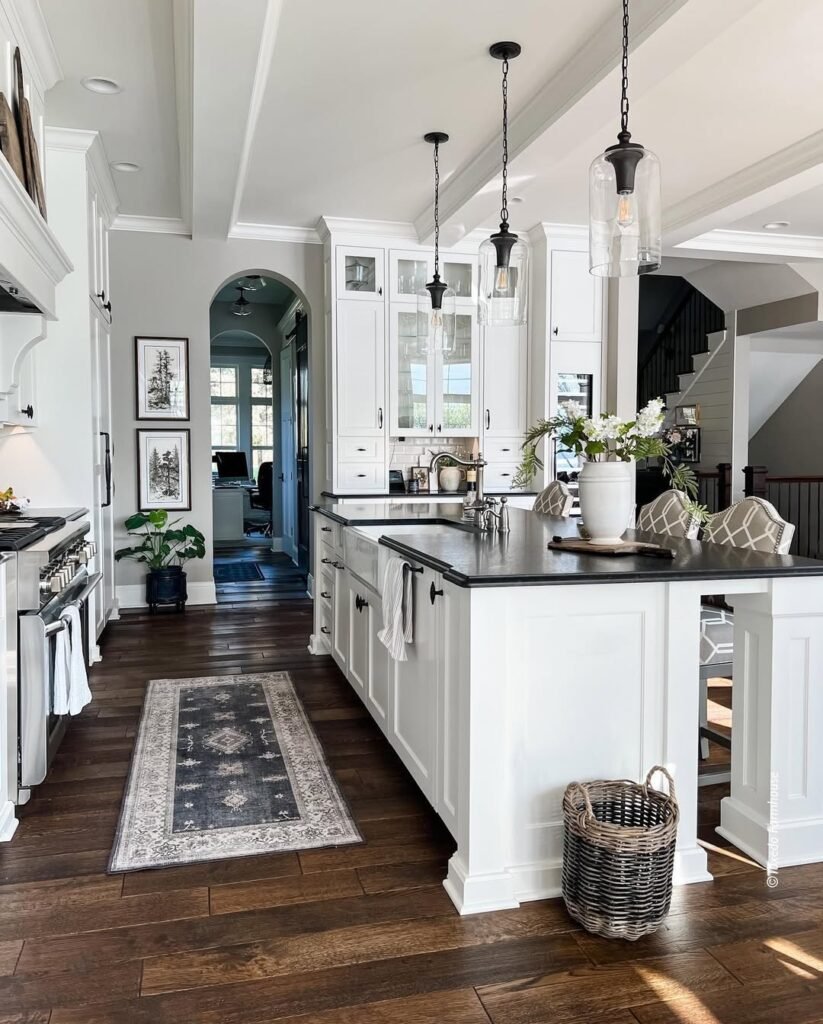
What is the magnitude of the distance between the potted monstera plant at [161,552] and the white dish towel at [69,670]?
313 centimetres

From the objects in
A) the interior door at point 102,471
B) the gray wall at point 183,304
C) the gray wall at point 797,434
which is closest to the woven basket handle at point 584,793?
the interior door at point 102,471

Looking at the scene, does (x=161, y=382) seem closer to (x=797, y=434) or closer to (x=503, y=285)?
(x=503, y=285)

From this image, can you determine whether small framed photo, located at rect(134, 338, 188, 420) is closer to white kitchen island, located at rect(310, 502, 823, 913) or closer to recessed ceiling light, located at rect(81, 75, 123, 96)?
recessed ceiling light, located at rect(81, 75, 123, 96)

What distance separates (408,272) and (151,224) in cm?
201

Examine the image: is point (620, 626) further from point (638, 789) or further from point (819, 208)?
point (819, 208)

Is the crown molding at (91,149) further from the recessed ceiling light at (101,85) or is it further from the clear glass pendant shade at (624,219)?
the clear glass pendant shade at (624,219)

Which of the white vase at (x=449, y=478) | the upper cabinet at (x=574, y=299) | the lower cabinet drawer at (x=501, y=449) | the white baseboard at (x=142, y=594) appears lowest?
the white baseboard at (x=142, y=594)

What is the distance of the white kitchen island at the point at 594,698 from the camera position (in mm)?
2213

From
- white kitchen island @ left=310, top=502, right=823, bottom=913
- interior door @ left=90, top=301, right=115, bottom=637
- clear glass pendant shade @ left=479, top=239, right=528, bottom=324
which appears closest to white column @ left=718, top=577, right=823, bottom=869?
white kitchen island @ left=310, top=502, right=823, bottom=913

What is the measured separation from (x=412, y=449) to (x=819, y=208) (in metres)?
3.46

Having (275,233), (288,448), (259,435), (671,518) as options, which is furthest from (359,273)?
(259,435)

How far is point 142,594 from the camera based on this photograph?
6551mm

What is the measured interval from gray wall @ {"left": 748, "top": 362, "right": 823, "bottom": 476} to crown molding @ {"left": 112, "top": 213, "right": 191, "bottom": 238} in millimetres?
7030

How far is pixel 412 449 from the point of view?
6.86 meters
